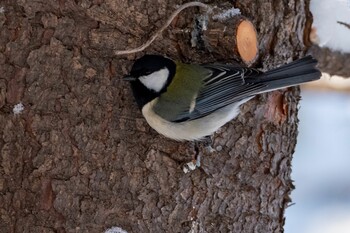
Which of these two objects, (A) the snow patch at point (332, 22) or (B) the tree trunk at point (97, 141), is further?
(A) the snow patch at point (332, 22)

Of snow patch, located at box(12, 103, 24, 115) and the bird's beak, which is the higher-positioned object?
the bird's beak

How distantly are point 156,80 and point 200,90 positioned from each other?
0.52 feet

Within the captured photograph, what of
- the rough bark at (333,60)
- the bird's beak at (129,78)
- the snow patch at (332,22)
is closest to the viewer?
→ the bird's beak at (129,78)

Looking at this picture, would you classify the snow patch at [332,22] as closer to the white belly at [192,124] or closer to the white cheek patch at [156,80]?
the white belly at [192,124]

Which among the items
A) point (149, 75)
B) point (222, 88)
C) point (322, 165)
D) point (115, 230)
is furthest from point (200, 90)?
point (322, 165)

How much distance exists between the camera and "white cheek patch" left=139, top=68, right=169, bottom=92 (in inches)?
90.7

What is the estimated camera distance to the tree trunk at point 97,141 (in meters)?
2.29

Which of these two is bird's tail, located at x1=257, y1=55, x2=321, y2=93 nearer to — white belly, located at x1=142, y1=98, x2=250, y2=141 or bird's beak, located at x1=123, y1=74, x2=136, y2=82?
white belly, located at x1=142, y1=98, x2=250, y2=141

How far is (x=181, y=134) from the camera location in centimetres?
233

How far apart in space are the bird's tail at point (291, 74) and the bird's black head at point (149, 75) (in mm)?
314

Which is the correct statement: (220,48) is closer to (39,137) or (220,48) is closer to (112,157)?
(112,157)

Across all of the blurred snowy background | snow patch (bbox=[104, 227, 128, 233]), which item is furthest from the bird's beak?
the blurred snowy background

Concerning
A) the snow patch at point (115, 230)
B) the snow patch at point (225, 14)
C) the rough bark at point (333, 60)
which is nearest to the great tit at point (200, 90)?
the snow patch at point (225, 14)

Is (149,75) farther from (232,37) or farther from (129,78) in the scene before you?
(232,37)
